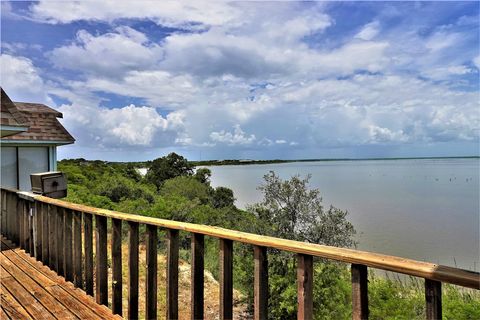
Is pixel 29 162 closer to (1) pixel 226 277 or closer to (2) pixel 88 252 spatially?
(2) pixel 88 252

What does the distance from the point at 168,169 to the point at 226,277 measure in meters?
30.8

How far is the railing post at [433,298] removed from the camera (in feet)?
3.31

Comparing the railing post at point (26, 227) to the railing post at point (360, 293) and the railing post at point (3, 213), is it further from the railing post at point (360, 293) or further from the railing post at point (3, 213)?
the railing post at point (360, 293)

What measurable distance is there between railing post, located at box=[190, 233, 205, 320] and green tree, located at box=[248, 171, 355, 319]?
534cm

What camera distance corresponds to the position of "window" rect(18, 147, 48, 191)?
6664 mm

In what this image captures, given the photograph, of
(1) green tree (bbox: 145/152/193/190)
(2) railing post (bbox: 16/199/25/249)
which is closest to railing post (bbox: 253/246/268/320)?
(2) railing post (bbox: 16/199/25/249)

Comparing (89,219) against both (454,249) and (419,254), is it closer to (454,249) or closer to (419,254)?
(419,254)

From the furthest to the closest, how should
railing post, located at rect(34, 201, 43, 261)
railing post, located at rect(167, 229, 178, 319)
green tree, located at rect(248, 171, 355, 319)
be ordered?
green tree, located at rect(248, 171, 355, 319)
railing post, located at rect(34, 201, 43, 261)
railing post, located at rect(167, 229, 178, 319)

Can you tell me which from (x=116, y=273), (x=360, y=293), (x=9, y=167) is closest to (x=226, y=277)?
(x=360, y=293)

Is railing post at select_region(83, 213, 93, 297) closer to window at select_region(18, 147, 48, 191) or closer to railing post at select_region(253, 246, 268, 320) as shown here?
railing post at select_region(253, 246, 268, 320)

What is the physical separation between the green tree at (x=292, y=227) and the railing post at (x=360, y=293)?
5983 mm

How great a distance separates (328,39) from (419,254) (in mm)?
8202

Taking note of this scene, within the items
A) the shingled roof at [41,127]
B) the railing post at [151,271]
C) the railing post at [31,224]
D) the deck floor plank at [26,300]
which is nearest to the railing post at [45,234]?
the deck floor plank at [26,300]

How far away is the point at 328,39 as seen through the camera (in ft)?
42.0
